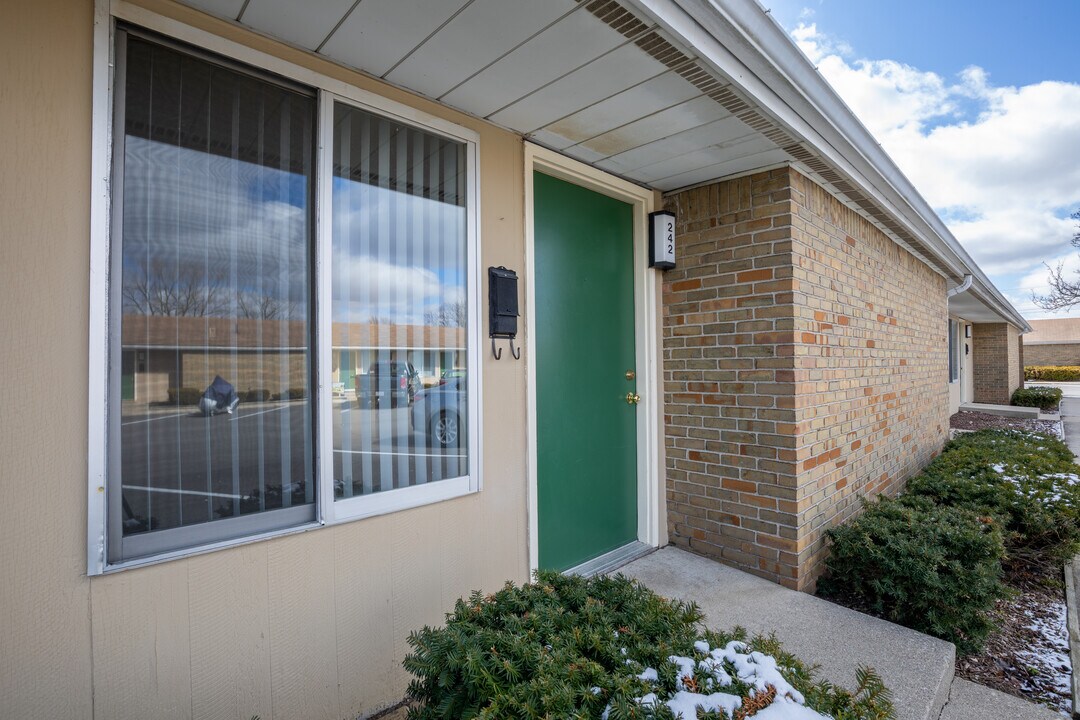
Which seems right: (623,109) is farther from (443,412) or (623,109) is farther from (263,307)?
(263,307)


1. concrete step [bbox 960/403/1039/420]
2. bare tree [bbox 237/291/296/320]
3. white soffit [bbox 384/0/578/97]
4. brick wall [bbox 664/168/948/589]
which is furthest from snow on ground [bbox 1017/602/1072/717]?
concrete step [bbox 960/403/1039/420]

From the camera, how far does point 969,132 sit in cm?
1539

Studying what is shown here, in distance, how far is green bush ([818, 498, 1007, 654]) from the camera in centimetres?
251

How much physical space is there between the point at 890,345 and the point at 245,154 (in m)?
4.85

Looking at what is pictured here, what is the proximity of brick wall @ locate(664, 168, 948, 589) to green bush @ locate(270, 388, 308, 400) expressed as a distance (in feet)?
7.52

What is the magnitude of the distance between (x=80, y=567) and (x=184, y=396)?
1.75ft

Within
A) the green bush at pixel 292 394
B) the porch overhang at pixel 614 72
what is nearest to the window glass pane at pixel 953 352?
the porch overhang at pixel 614 72

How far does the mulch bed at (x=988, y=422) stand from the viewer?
1063 cm

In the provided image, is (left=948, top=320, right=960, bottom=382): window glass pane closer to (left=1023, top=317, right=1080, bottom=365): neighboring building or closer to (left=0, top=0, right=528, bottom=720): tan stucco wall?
(left=0, top=0, right=528, bottom=720): tan stucco wall

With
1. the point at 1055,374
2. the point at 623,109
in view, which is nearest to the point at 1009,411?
the point at 623,109

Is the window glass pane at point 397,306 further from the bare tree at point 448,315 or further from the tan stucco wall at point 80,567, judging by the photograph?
the tan stucco wall at point 80,567

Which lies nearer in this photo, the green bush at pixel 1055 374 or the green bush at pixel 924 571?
the green bush at pixel 924 571

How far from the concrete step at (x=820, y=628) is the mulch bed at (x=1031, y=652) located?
0.40 metres

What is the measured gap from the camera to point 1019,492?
3762 millimetres
